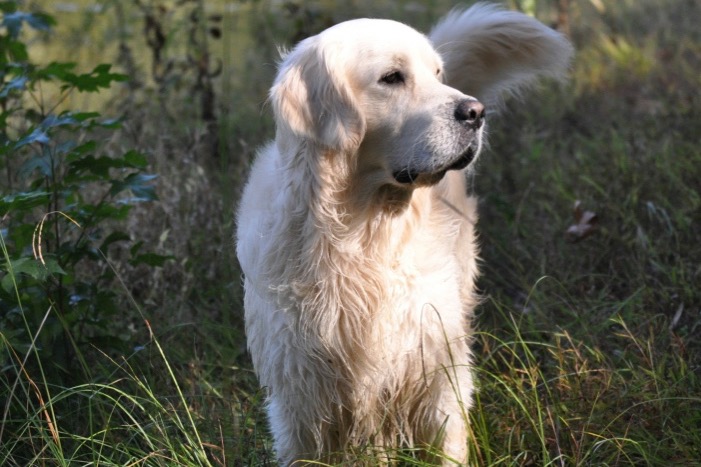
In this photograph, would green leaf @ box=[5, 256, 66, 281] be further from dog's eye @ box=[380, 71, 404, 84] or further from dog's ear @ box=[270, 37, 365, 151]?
dog's eye @ box=[380, 71, 404, 84]

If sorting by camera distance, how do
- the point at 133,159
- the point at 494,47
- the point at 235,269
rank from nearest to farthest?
the point at 133,159
the point at 494,47
the point at 235,269

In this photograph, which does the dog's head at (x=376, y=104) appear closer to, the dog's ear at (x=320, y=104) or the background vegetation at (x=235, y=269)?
the dog's ear at (x=320, y=104)

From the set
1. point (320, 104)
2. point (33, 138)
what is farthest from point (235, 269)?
point (320, 104)

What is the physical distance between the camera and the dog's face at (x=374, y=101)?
8.64 feet

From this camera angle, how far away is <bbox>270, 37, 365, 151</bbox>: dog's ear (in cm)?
266

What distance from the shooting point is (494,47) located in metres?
3.60

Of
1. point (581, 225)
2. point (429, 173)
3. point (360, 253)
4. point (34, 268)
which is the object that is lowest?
point (581, 225)

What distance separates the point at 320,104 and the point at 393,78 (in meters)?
0.21

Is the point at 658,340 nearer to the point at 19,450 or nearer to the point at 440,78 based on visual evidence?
the point at 440,78

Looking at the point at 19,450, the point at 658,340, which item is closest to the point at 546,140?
the point at 658,340

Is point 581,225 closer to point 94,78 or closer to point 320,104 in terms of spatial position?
point 320,104

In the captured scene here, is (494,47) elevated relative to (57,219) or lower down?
elevated

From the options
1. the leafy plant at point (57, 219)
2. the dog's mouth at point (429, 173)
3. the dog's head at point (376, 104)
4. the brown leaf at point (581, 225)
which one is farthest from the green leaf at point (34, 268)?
the brown leaf at point (581, 225)

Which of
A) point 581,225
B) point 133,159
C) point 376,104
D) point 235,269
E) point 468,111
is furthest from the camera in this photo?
point 235,269
